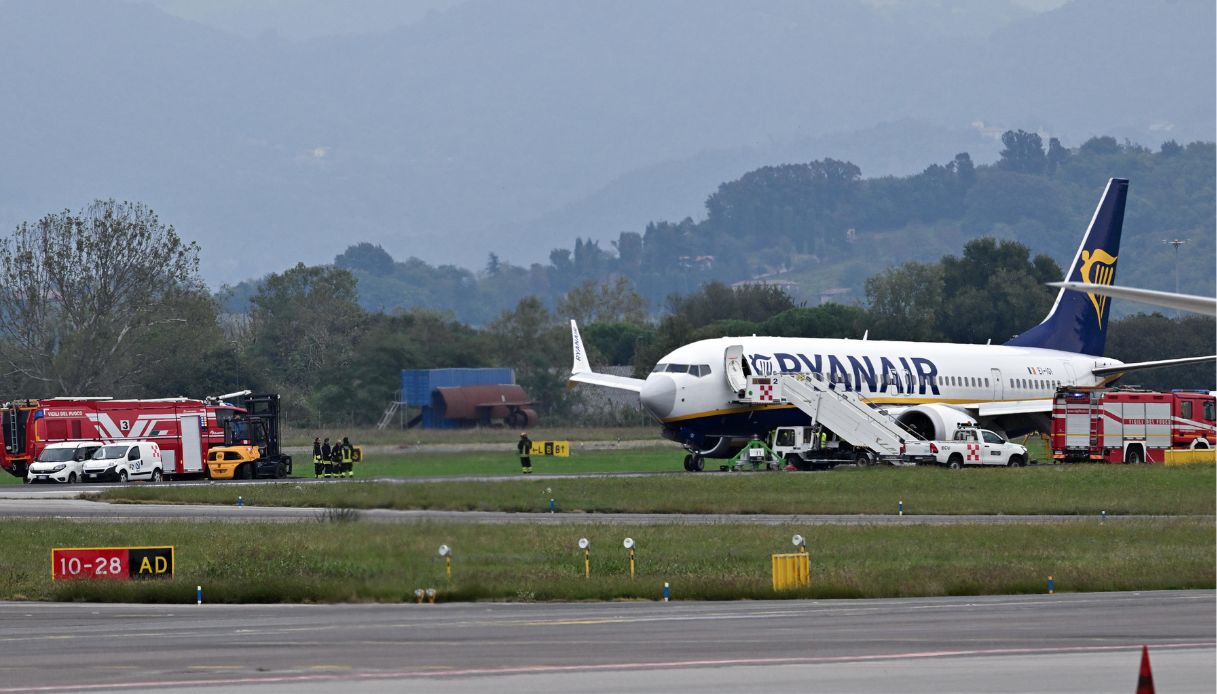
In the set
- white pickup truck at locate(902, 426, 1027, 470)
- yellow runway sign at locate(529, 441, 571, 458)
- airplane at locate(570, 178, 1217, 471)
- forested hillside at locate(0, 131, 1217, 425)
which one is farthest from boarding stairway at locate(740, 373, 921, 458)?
forested hillside at locate(0, 131, 1217, 425)

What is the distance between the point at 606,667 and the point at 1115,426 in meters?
51.3

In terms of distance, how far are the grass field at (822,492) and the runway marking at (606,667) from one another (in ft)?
61.3

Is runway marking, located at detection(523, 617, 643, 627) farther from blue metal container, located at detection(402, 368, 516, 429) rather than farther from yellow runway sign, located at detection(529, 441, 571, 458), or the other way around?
blue metal container, located at detection(402, 368, 516, 429)

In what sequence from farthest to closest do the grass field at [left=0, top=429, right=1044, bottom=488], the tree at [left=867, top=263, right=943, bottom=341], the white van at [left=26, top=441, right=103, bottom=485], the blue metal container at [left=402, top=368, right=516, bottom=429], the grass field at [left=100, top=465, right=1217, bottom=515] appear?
1. the tree at [left=867, top=263, right=943, bottom=341]
2. the blue metal container at [left=402, top=368, right=516, bottom=429]
3. the white van at [left=26, top=441, right=103, bottom=485]
4. the grass field at [left=0, top=429, right=1044, bottom=488]
5. the grass field at [left=100, top=465, right=1217, bottom=515]

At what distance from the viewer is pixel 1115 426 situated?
6619cm

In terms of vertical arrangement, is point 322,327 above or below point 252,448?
above

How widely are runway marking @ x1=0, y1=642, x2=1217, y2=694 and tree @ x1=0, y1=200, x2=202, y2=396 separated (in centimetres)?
8346

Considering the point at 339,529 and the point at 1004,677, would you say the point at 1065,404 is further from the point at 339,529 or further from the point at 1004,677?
the point at 1004,677

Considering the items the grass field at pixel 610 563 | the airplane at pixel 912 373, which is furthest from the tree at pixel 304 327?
the grass field at pixel 610 563

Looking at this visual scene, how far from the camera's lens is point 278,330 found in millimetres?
147500

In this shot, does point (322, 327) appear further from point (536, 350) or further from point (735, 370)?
point (735, 370)

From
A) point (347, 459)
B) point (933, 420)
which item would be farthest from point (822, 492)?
point (347, 459)

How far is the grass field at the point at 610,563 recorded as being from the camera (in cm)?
2827

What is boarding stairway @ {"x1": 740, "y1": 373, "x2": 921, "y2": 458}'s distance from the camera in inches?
2405
